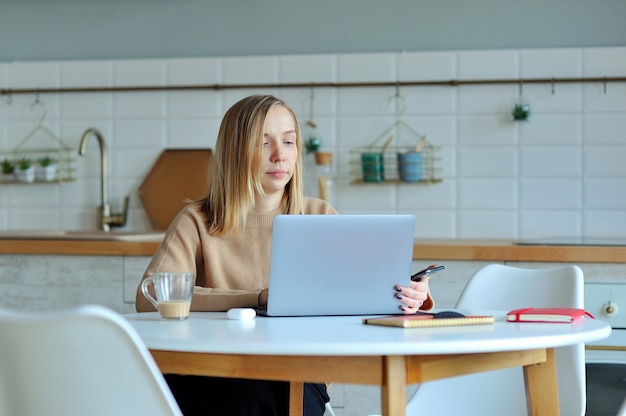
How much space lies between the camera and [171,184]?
3.51m

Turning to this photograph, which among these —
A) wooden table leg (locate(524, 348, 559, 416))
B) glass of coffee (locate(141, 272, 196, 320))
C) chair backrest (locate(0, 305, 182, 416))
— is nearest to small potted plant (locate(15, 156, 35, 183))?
glass of coffee (locate(141, 272, 196, 320))

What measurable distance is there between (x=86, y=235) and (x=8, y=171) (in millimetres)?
500

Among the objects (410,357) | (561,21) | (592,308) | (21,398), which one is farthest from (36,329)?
(561,21)

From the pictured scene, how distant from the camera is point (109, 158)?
357 cm

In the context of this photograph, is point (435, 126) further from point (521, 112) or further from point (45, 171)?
point (45, 171)

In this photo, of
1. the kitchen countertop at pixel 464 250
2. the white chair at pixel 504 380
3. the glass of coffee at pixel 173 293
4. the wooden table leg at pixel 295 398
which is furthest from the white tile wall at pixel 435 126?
the glass of coffee at pixel 173 293

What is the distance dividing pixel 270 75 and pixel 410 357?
232 centimetres

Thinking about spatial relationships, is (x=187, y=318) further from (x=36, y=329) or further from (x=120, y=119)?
(x=120, y=119)

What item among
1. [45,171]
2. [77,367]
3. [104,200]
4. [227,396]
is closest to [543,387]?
[227,396]

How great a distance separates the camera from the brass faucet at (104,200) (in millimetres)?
3492

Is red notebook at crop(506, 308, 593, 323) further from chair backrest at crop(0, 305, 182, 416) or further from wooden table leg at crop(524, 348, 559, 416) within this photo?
chair backrest at crop(0, 305, 182, 416)

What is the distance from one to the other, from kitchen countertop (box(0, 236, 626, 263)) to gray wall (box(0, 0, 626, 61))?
964 millimetres

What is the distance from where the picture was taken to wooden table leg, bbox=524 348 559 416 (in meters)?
1.61

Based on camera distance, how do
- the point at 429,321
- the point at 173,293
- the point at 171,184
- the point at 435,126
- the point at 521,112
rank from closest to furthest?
the point at 429,321, the point at 173,293, the point at 521,112, the point at 435,126, the point at 171,184
